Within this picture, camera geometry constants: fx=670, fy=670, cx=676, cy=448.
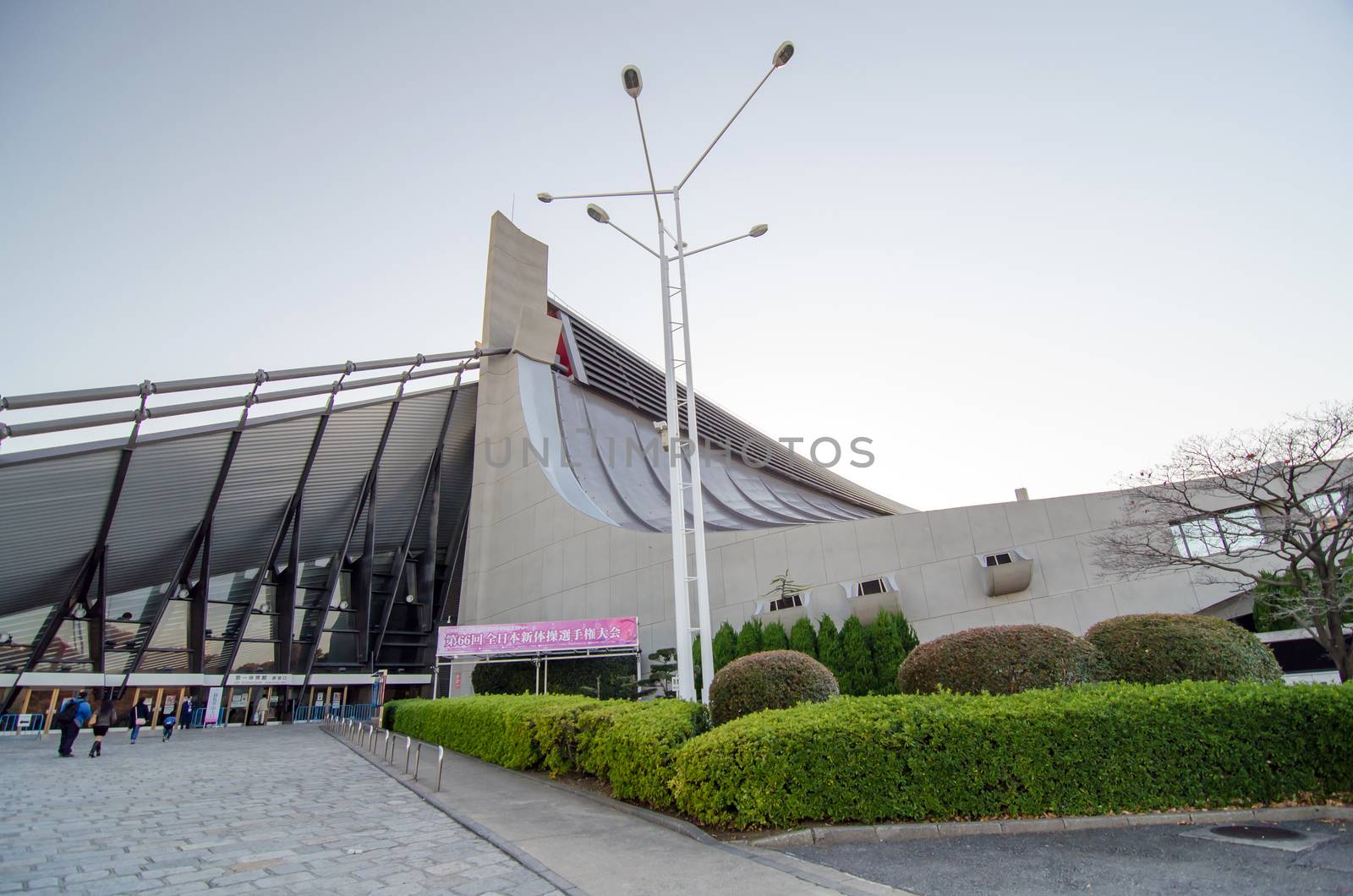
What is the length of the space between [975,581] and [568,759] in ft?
31.3

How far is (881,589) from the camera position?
50.4 feet

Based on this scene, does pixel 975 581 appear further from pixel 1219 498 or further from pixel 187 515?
pixel 187 515

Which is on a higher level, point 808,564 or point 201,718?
point 808,564

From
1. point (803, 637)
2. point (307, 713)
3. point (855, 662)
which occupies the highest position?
point (803, 637)

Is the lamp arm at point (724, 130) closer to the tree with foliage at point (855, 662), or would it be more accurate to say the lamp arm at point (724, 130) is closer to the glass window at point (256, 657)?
the tree with foliage at point (855, 662)

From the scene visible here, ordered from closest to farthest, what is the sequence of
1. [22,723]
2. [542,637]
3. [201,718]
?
1. [542,637]
2. [22,723]
3. [201,718]

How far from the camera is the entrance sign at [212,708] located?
24859 millimetres

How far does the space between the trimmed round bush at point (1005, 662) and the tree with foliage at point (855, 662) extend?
676cm

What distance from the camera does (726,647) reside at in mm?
16688

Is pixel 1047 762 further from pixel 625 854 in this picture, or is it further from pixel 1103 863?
pixel 625 854

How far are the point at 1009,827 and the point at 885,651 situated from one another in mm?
8998

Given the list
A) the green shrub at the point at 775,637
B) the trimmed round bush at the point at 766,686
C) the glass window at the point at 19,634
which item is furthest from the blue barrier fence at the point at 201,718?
the trimmed round bush at the point at 766,686

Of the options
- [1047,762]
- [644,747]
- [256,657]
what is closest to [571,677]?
[644,747]

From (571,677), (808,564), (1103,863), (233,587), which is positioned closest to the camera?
(1103,863)
